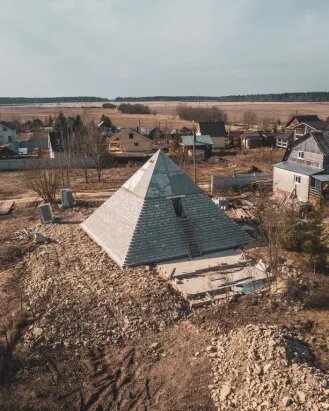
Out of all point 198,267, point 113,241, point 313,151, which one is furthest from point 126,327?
point 313,151

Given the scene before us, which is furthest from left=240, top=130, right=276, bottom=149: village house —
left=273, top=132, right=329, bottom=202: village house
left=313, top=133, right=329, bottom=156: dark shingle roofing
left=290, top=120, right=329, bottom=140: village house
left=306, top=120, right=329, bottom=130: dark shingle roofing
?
left=313, top=133, right=329, bottom=156: dark shingle roofing

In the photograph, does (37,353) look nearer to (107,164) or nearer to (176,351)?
(176,351)

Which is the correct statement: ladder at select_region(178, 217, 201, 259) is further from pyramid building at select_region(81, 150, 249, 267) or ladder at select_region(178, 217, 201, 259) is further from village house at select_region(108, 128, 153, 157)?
village house at select_region(108, 128, 153, 157)

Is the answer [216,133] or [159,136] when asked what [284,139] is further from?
[159,136]

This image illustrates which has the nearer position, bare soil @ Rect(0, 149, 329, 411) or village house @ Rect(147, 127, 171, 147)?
bare soil @ Rect(0, 149, 329, 411)

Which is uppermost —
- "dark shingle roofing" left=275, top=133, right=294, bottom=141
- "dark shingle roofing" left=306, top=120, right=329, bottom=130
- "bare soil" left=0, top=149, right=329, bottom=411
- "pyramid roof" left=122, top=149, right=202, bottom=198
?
"pyramid roof" left=122, top=149, right=202, bottom=198

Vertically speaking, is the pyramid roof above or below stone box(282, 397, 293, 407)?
above

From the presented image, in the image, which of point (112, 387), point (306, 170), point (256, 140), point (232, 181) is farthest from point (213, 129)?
point (112, 387)
